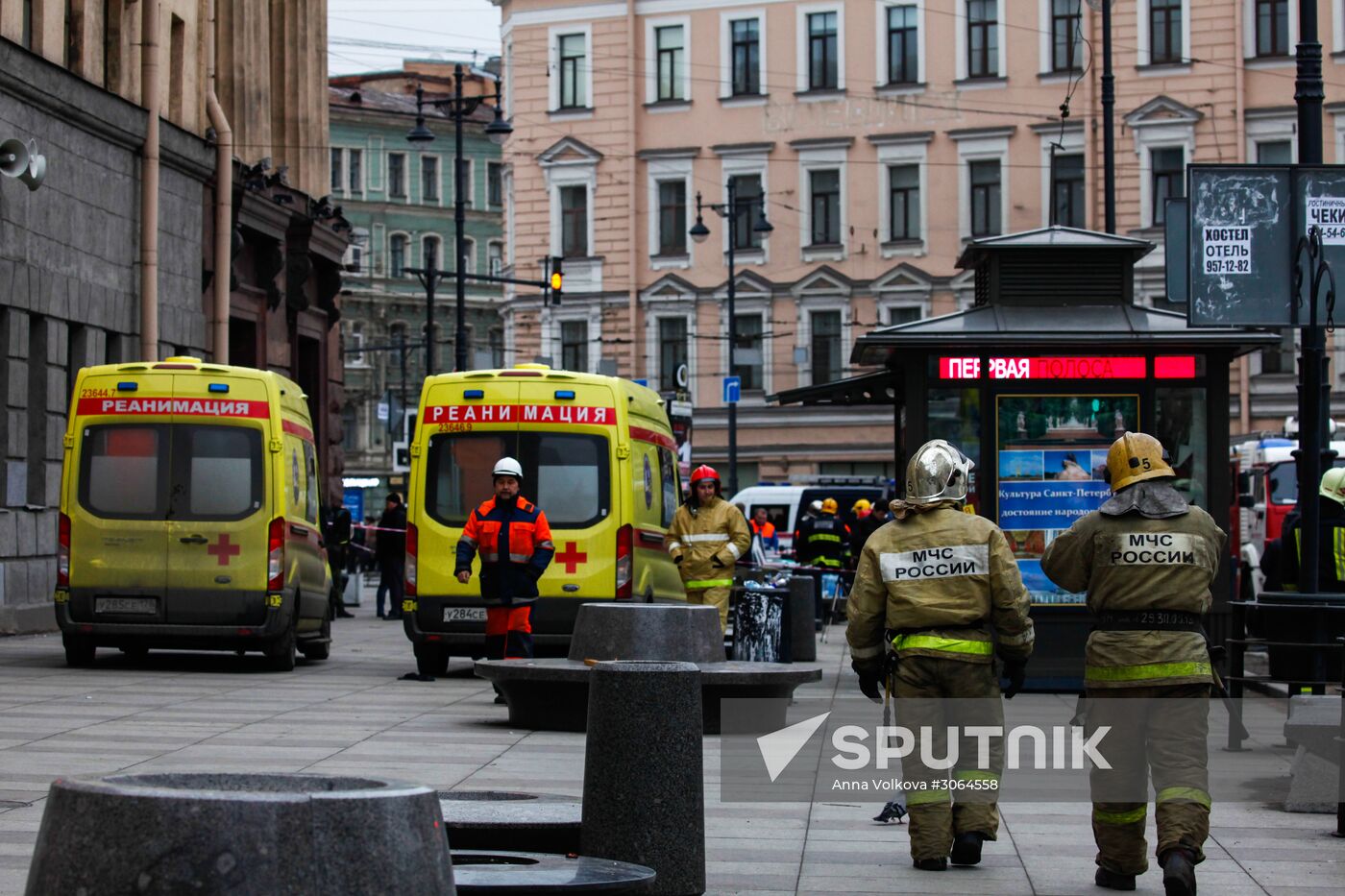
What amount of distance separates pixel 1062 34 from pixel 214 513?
40330mm

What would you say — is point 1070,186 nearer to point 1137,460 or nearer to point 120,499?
point 120,499

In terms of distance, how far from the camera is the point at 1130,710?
8500mm

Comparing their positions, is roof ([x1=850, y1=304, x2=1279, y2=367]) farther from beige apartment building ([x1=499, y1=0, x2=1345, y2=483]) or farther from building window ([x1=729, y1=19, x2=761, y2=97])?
building window ([x1=729, y1=19, x2=761, y2=97])

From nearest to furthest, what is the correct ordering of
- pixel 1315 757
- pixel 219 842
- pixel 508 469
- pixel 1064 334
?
pixel 219 842, pixel 1315 757, pixel 508 469, pixel 1064 334

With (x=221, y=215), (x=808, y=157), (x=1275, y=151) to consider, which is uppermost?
(x=808, y=157)

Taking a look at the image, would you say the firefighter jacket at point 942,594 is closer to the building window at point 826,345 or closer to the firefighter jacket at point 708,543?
the firefighter jacket at point 708,543

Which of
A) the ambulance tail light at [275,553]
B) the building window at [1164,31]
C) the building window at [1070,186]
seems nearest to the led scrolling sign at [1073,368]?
the ambulance tail light at [275,553]

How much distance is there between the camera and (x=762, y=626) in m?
18.8

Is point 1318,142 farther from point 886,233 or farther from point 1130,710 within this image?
point 886,233

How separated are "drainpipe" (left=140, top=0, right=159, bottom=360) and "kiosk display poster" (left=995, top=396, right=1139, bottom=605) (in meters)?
13.8

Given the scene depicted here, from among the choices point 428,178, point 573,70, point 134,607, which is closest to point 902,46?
point 573,70

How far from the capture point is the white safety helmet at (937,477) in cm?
908

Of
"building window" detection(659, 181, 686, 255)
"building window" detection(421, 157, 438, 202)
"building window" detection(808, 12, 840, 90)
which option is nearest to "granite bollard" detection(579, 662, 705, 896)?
"building window" detection(808, 12, 840, 90)

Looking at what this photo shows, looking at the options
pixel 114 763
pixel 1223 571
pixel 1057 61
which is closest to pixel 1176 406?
pixel 1223 571
